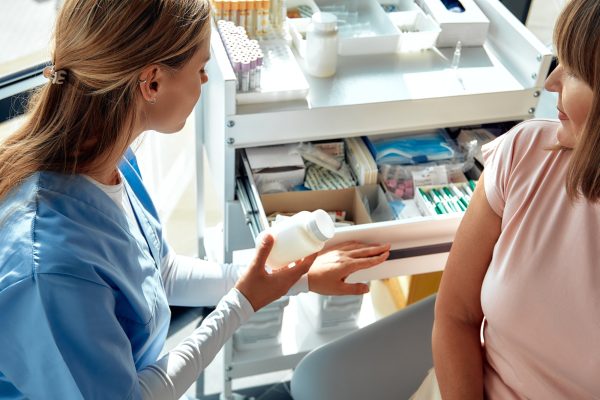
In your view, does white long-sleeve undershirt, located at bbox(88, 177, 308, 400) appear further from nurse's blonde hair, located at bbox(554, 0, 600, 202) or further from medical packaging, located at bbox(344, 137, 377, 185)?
nurse's blonde hair, located at bbox(554, 0, 600, 202)

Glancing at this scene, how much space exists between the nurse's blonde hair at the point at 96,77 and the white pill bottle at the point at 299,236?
337 millimetres

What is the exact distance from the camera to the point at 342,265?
1396mm

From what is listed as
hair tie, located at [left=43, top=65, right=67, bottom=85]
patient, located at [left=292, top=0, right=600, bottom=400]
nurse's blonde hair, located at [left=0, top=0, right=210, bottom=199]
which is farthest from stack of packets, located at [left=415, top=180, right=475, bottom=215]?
hair tie, located at [left=43, top=65, right=67, bottom=85]

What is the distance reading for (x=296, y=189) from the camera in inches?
66.4

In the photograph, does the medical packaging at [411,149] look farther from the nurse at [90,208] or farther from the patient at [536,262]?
the nurse at [90,208]

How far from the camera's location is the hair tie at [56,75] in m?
1.05

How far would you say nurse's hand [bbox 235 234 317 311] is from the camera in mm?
1310

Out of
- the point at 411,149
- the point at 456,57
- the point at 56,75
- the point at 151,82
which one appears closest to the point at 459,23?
the point at 456,57

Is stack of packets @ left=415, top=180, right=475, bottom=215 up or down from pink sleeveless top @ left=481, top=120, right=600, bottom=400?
down

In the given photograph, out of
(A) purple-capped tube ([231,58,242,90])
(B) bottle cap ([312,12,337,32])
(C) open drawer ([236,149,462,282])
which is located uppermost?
(B) bottle cap ([312,12,337,32])

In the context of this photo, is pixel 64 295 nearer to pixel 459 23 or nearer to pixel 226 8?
pixel 226 8

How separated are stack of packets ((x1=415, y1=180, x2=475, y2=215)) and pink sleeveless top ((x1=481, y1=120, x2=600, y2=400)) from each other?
372 millimetres

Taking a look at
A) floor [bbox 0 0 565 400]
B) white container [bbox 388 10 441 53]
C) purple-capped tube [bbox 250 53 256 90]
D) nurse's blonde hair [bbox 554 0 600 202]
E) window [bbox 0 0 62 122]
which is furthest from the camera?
window [bbox 0 0 62 122]

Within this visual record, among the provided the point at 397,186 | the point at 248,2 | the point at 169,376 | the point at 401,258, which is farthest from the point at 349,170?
the point at 169,376
